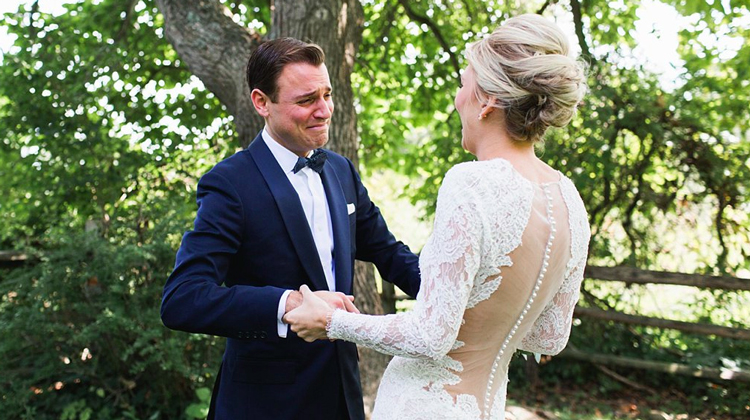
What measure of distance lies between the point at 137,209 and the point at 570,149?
4103 millimetres

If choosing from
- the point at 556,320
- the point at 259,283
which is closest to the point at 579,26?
the point at 556,320

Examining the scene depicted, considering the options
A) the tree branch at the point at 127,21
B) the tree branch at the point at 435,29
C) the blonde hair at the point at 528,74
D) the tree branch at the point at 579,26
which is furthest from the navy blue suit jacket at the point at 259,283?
the tree branch at the point at 127,21

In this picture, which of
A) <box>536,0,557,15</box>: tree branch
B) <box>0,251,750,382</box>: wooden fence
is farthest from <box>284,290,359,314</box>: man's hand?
<box>536,0,557,15</box>: tree branch

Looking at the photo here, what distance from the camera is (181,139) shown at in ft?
23.7

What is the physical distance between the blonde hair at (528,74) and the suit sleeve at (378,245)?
935 millimetres

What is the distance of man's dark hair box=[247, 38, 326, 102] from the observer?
2527 millimetres

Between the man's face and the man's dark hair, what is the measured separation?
0.02m

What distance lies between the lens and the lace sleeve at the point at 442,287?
180 centimetres

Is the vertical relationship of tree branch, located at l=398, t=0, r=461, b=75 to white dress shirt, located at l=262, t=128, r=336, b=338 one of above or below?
above

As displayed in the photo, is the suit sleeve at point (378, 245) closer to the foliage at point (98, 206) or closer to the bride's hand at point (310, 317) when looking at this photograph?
the bride's hand at point (310, 317)

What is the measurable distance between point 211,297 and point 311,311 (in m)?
0.30

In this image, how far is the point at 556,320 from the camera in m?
2.16

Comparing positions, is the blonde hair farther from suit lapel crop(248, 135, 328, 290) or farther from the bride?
suit lapel crop(248, 135, 328, 290)

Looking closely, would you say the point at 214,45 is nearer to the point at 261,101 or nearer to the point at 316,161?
the point at 261,101
